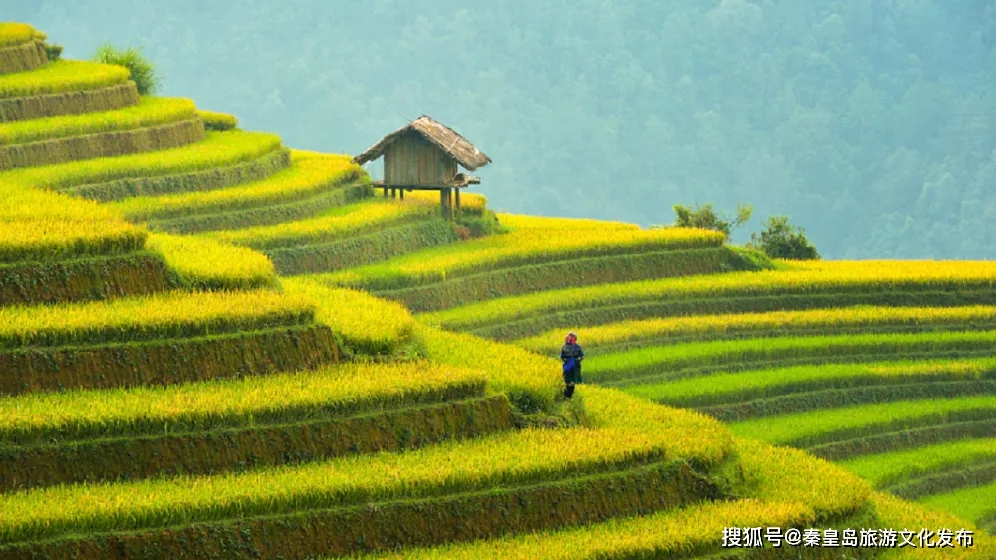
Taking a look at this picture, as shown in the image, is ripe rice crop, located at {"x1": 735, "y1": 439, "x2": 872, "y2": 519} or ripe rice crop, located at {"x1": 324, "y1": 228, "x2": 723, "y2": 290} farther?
ripe rice crop, located at {"x1": 324, "y1": 228, "x2": 723, "y2": 290}

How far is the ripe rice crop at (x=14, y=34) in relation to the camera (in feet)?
107

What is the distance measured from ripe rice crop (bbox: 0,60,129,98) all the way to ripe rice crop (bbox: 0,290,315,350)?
13.0m

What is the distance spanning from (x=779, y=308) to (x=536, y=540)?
52.1 ft

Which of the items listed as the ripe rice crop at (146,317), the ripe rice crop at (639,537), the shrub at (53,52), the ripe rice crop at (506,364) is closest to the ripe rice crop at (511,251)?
the ripe rice crop at (506,364)

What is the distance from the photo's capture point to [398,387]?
17984 millimetres

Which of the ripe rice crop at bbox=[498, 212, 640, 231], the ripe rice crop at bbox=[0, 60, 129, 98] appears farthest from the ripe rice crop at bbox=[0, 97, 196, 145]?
the ripe rice crop at bbox=[498, 212, 640, 231]

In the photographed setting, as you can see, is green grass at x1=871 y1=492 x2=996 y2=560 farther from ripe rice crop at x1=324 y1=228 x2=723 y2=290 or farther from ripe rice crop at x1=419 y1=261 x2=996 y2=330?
ripe rice crop at x1=324 y1=228 x2=723 y2=290

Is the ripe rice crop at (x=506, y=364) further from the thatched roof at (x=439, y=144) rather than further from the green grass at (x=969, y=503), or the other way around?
the thatched roof at (x=439, y=144)

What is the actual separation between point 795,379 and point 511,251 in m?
6.06

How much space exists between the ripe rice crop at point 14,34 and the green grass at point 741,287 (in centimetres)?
1103

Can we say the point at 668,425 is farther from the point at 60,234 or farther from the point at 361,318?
the point at 60,234

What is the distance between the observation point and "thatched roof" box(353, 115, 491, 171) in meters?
31.6

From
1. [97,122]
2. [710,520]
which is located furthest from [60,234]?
[97,122]

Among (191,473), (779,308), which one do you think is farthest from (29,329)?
(779,308)
